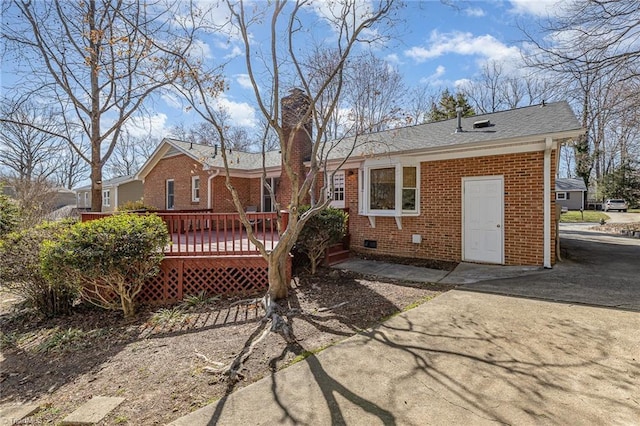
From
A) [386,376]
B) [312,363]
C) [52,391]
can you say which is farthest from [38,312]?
[386,376]

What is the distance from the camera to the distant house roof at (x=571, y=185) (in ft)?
108

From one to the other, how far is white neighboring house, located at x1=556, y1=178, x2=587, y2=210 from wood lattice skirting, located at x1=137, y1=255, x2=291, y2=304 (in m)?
36.7

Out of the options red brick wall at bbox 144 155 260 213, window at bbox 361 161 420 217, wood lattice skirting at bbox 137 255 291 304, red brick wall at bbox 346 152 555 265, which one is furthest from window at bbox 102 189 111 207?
window at bbox 361 161 420 217

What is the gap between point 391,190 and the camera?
9.12 metres

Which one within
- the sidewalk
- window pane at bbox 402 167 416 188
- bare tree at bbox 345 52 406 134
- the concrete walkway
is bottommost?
the concrete walkway

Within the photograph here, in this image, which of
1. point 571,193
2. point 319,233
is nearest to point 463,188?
point 319,233

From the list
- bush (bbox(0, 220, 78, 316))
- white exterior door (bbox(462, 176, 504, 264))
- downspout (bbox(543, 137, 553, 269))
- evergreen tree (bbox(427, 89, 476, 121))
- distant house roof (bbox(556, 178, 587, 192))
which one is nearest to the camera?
bush (bbox(0, 220, 78, 316))

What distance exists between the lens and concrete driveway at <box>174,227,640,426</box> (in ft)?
8.32

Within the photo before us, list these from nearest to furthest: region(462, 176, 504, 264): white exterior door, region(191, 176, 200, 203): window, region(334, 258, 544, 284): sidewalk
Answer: region(334, 258, 544, 284): sidewalk → region(462, 176, 504, 264): white exterior door → region(191, 176, 200, 203): window

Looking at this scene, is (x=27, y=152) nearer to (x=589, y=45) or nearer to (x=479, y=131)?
(x=479, y=131)

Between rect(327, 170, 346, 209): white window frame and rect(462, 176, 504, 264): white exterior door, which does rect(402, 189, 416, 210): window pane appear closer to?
rect(462, 176, 504, 264): white exterior door

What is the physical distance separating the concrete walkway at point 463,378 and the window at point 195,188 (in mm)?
12621

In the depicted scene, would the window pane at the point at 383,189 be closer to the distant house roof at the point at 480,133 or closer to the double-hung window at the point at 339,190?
the distant house roof at the point at 480,133

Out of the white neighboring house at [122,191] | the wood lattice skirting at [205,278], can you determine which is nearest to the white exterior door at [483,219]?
the wood lattice skirting at [205,278]
